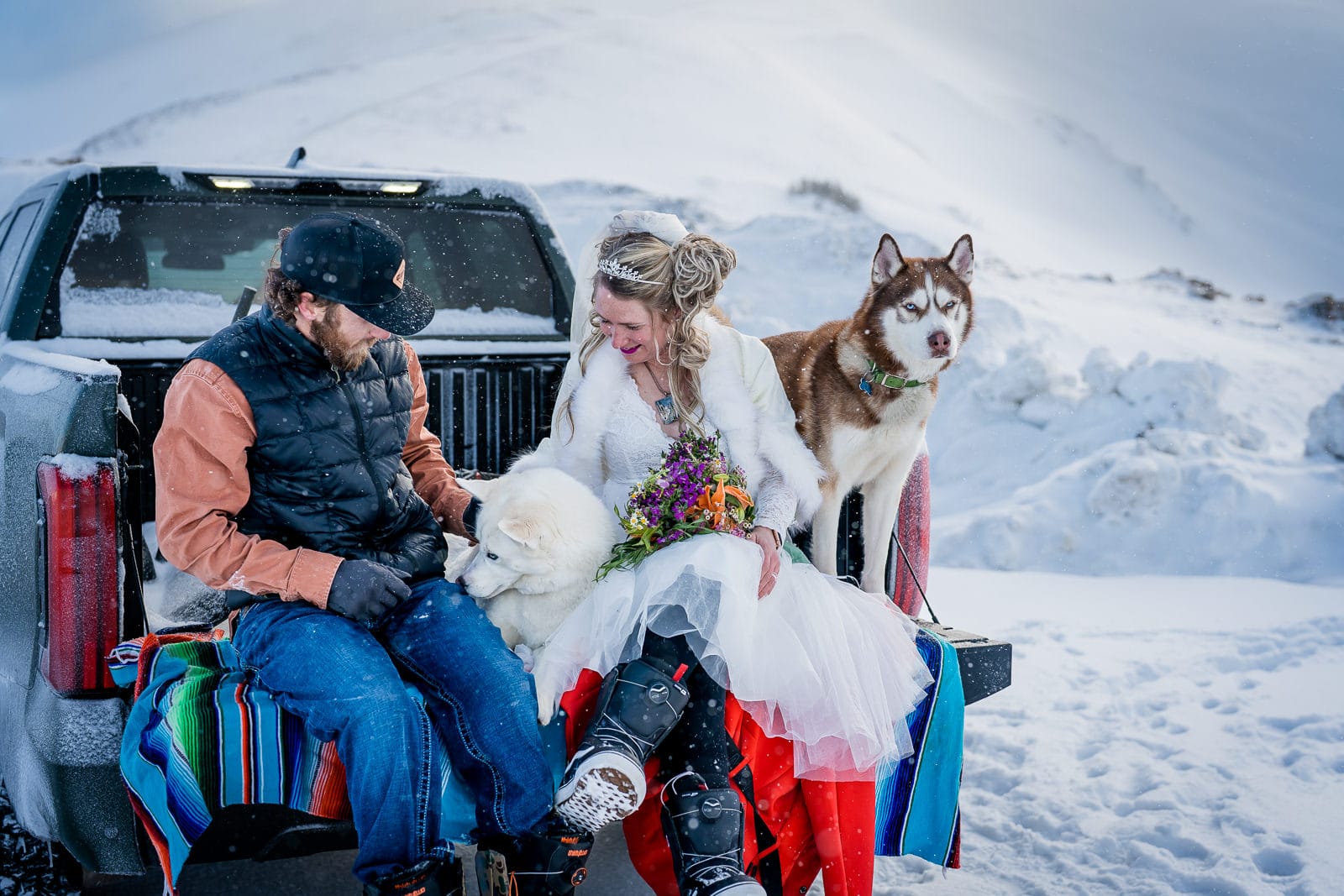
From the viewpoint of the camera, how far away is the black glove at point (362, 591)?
230cm

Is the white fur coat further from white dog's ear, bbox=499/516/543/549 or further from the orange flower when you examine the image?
white dog's ear, bbox=499/516/543/549

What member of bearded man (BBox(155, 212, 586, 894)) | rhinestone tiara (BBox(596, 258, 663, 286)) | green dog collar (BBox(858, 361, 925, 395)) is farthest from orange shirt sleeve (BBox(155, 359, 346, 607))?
green dog collar (BBox(858, 361, 925, 395))

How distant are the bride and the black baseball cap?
0.69 m

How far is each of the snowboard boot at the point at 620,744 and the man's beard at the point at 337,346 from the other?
1104mm

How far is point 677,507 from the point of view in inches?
104

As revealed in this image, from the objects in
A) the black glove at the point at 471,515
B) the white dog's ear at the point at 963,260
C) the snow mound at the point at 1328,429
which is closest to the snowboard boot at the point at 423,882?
the black glove at the point at 471,515

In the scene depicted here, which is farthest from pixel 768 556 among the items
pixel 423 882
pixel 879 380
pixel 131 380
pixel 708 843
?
pixel 131 380

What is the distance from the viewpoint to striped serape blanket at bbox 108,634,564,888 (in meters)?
2.16

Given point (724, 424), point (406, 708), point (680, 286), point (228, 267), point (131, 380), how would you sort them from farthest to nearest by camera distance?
1. point (228, 267)
2. point (131, 380)
3. point (724, 424)
4. point (680, 286)
5. point (406, 708)

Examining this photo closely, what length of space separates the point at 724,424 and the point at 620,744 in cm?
117

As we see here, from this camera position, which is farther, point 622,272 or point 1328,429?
point 1328,429

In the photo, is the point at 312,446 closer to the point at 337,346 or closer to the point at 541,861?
the point at 337,346

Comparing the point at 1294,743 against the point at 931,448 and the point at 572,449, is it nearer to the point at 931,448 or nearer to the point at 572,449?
the point at 572,449

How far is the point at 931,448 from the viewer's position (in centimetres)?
945
